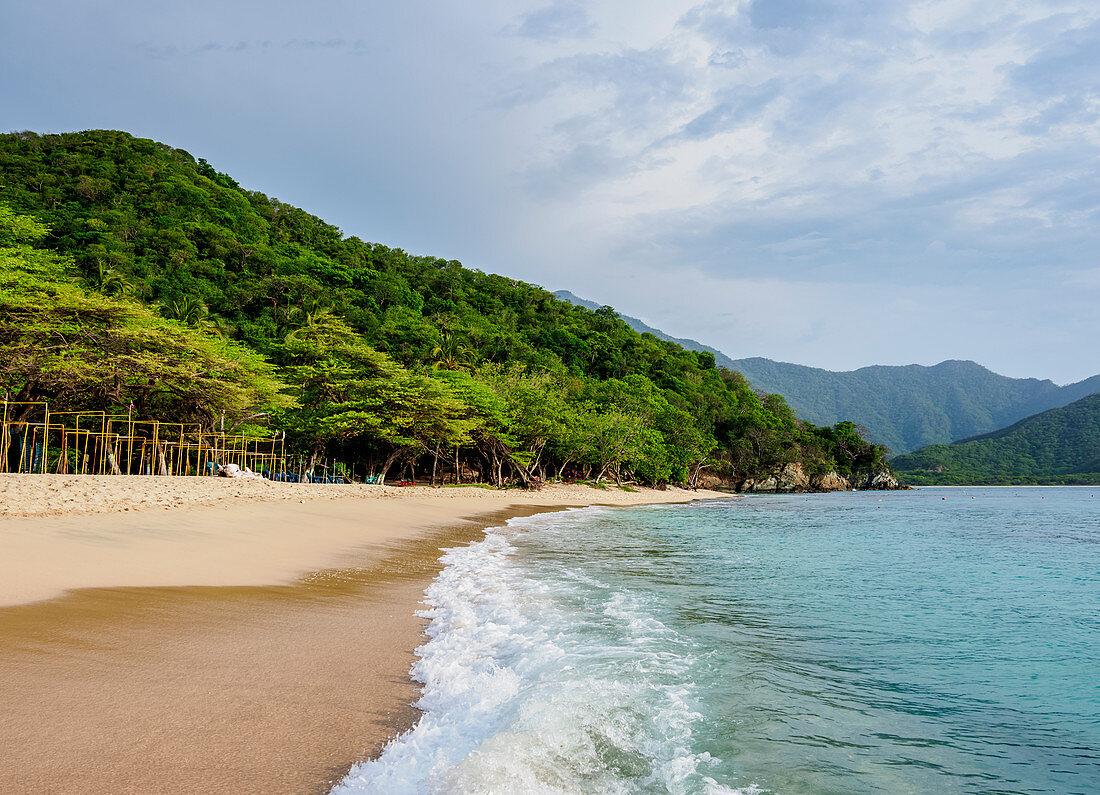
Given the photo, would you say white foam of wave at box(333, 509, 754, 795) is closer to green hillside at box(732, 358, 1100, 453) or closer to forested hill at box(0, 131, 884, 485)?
forested hill at box(0, 131, 884, 485)

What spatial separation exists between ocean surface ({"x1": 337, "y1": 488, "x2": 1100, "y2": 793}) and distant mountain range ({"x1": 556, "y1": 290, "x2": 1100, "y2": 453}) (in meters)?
150

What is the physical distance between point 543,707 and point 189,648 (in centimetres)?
332

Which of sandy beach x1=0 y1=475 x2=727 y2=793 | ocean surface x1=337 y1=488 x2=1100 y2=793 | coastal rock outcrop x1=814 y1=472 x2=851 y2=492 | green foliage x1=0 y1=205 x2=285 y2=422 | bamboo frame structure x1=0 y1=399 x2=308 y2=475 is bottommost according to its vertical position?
coastal rock outcrop x1=814 y1=472 x2=851 y2=492

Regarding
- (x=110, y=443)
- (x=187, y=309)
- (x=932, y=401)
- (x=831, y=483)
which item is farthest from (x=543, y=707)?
(x=932, y=401)

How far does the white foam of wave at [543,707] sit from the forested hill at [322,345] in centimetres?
2298

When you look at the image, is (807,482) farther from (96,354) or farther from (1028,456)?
(96,354)

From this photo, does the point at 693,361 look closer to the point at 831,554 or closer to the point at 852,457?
the point at 852,457

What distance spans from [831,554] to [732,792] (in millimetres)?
13288

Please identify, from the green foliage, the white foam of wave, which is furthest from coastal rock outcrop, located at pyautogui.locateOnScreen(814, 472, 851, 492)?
the white foam of wave

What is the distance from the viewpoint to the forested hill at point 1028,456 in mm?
96375

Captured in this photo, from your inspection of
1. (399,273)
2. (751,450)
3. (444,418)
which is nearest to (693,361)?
(751,450)

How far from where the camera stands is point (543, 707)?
4312mm

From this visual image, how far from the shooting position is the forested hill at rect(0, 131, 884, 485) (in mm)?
24375

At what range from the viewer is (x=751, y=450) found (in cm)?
6938
